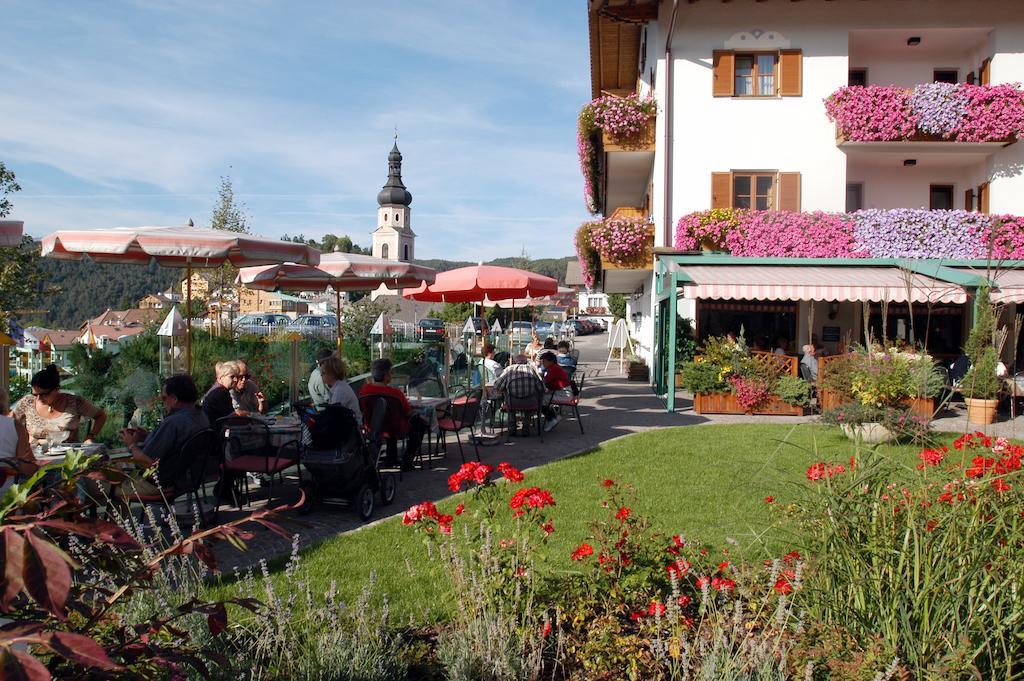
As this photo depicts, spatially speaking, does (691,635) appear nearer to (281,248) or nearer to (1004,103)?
(281,248)

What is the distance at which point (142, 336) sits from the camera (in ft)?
43.0

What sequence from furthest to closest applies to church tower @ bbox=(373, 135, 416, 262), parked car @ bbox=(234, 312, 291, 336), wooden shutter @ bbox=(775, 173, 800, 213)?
1. church tower @ bbox=(373, 135, 416, 262)
2. parked car @ bbox=(234, 312, 291, 336)
3. wooden shutter @ bbox=(775, 173, 800, 213)

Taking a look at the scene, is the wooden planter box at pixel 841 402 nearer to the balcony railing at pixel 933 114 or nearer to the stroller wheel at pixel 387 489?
the balcony railing at pixel 933 114

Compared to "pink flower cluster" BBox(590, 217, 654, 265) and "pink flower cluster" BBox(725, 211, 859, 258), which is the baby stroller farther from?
"pink flower cluster" BBox(590, 217, 654, 265)

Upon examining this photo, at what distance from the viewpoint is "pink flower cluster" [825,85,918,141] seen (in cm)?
1664

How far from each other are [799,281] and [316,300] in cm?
8679

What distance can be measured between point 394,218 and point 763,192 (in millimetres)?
96911

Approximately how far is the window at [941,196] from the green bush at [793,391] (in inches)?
→ 304

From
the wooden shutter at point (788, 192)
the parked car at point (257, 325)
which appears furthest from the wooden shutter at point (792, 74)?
the parked car at point (257, 325)

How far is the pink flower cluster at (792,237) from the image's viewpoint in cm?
1638

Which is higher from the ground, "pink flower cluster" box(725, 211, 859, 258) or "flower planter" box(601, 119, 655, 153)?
"flower planter" box(601, 119, 655, 153)

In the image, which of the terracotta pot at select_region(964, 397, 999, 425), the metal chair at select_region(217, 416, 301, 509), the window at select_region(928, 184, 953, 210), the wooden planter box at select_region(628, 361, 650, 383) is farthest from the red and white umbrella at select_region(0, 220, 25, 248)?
the window at select_region(928, 184, 953, 210)

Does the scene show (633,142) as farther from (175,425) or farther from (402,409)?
(175,425)

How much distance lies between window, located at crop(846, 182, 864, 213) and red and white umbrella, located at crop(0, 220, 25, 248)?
1669cm
